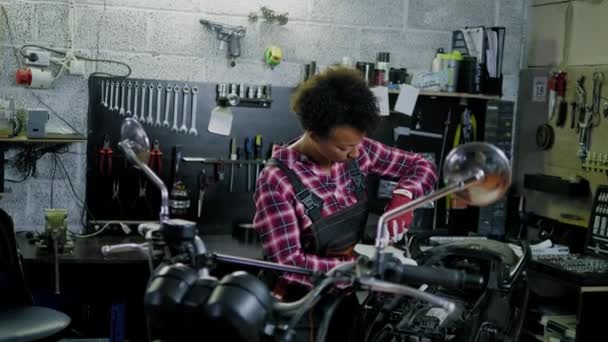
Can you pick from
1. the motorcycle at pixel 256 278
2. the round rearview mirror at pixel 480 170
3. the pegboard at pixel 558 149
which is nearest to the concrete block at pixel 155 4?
the pegboard at pixel 558 149

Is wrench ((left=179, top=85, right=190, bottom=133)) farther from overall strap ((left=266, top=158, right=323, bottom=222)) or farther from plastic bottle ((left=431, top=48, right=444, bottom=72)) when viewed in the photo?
overall strap ((left=266, top=158, right=323, bottom=222))

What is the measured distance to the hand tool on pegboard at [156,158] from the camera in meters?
3.80

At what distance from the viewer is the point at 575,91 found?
396cm

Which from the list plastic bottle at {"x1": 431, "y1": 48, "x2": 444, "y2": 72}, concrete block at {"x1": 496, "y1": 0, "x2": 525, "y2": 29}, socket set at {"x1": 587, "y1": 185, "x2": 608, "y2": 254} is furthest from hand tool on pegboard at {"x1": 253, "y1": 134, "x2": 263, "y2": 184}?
socket set at {"x1": 587, "y1": 185, "x2": 608, "y2": 254}

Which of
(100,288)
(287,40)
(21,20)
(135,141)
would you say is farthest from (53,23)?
Result: (135,141)

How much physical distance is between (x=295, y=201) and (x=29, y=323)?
4.00ft

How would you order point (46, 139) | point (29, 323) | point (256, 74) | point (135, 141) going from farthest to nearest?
point (256, 74), point (46, 139), point (29, 323), point (135, 141)

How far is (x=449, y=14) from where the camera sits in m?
4.25

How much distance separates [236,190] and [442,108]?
1.18 meters

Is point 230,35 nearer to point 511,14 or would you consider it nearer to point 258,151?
point 258,151

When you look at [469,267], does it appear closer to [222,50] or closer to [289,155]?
[289,155]

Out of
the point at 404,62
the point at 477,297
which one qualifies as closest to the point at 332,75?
the point at 477,297

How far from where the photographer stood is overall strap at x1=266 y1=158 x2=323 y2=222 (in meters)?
2.32

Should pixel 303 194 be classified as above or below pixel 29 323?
above
